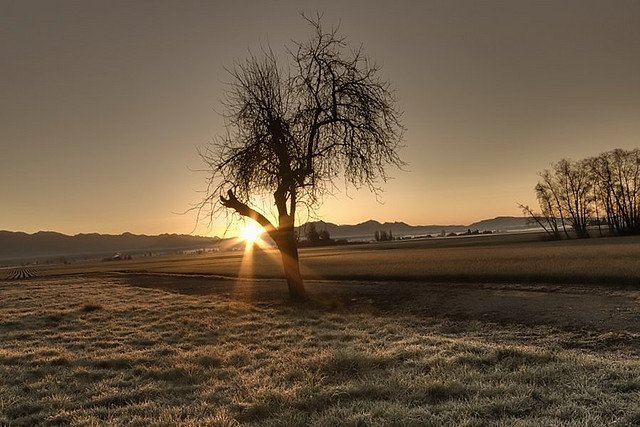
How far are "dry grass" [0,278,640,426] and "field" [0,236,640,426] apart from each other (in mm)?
32

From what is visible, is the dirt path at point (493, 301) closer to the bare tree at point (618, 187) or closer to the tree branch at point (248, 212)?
the tree branch at point (248, 212)

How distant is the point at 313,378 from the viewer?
295 inches

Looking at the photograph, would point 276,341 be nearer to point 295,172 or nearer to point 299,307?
point 299,307

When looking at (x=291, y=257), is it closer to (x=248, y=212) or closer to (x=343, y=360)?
(x=248, y=212)

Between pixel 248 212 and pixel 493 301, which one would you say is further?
pixel 248 212

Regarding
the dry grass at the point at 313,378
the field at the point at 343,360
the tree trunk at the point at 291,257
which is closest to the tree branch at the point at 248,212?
the tree trunk at the point at 291,257

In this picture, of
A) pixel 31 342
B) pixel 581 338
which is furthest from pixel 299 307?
pixel 581 338

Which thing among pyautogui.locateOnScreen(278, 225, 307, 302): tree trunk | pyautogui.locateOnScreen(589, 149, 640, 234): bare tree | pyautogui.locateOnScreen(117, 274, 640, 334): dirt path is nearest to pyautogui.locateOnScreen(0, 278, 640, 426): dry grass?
pyautogui.locateOnScreen(117, 274, 640, 334): dirt path

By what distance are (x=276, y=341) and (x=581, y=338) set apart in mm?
8068

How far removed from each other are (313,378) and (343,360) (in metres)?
1.13

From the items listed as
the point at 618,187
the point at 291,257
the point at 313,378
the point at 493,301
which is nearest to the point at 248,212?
the point at 291,257

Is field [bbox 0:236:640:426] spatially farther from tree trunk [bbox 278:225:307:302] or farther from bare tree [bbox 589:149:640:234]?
bare tree [bbox 589:149:640:234]

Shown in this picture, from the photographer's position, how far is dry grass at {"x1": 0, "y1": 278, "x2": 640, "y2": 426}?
568 centimetres

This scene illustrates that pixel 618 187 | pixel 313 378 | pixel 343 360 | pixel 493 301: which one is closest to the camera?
pixel 313 378
